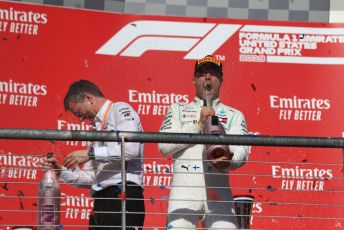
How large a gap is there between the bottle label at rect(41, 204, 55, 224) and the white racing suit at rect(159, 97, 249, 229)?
56 cm

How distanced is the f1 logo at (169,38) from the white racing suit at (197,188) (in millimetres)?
1919

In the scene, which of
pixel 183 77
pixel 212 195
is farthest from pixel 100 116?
pixel 183 77

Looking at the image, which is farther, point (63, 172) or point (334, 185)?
point (334, 185)

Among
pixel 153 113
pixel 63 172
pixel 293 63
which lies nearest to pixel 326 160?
pixel 293 63

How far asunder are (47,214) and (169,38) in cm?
224

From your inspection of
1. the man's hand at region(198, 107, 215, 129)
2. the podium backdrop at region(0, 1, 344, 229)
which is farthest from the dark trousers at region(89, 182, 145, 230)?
the podium backdrop at region(0, 1, 344, 229)

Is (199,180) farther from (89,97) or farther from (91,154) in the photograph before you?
(89,97)

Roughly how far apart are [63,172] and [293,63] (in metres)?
2.20

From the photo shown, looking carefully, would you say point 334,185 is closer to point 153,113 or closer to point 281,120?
point 281,120

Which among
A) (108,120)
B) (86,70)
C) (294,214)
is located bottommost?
(294,214)

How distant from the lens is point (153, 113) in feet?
21.3

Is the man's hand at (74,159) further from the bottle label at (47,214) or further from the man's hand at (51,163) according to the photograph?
the bottle label at (47,214)

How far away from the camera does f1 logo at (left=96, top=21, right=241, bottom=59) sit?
6504 mm

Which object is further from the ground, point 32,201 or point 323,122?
point 323,122
